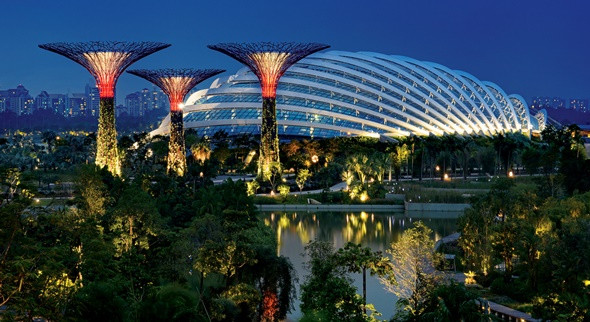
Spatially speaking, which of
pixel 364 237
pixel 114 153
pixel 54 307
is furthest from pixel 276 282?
pixel 114 153

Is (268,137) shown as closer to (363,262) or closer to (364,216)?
(364,216)

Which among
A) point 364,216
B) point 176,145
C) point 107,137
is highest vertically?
point 107,137

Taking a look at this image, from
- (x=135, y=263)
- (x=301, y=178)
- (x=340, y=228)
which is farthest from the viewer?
(x=301, y=178)

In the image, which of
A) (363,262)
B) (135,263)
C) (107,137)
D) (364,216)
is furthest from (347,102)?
(363,262)

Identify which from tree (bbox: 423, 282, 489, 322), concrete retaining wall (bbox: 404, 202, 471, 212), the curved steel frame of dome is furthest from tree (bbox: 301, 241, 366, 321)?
the curved steel frame of dome

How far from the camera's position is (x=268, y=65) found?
72.6m

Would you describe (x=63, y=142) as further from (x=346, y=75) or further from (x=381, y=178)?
(x=381, y=178)

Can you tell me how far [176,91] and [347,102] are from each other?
3993cm

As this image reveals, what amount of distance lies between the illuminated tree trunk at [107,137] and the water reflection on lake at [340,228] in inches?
496

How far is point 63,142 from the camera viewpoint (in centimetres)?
11112

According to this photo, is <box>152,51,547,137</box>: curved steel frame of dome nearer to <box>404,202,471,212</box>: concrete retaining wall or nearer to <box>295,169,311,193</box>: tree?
<box>295,169,311,193</box>: tree

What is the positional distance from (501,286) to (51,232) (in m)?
17.8

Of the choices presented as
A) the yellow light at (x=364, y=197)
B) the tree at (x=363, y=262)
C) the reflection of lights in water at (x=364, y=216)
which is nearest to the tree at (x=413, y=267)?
the tree at (x=363, y=262)

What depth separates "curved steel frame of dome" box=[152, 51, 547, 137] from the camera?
4341 inches
